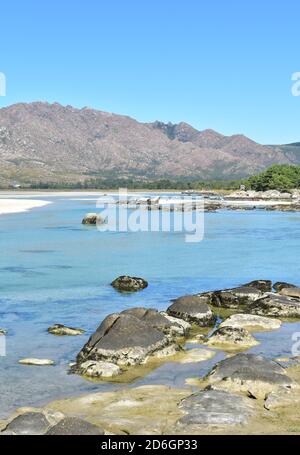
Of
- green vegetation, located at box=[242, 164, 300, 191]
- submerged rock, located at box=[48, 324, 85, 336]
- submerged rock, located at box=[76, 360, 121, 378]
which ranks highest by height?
green vegetation, located at box=[242, 164, 300, 191]

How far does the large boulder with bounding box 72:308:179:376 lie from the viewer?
19.4m

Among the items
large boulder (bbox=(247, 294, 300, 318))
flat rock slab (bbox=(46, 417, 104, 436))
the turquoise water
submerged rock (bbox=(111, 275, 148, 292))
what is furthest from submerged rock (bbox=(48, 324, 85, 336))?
flat rock slab (bbox=(46, 417, 104, 436))

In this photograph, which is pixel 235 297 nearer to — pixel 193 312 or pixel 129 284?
pixel 193 312

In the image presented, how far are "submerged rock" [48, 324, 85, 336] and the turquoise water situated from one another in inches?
14.0

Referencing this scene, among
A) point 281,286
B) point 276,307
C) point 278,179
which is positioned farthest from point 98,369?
point 278,179

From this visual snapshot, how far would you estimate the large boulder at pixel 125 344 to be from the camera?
19422 mm

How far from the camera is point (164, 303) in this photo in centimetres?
3008

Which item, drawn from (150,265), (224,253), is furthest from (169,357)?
(224,253)

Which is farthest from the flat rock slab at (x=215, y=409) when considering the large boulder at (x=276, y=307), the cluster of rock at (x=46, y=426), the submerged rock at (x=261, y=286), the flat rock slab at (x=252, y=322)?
the submerged rock at (x=261, y=286)

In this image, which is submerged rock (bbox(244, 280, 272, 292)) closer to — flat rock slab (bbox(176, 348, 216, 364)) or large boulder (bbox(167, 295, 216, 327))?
large boulder (bbox(167, 295, 216, 327))

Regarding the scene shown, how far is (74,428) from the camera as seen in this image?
41.4ft

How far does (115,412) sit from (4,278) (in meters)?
25.2

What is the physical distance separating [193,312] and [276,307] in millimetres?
4343

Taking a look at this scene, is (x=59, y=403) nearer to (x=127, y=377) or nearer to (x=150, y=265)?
(x=127, y=377)
